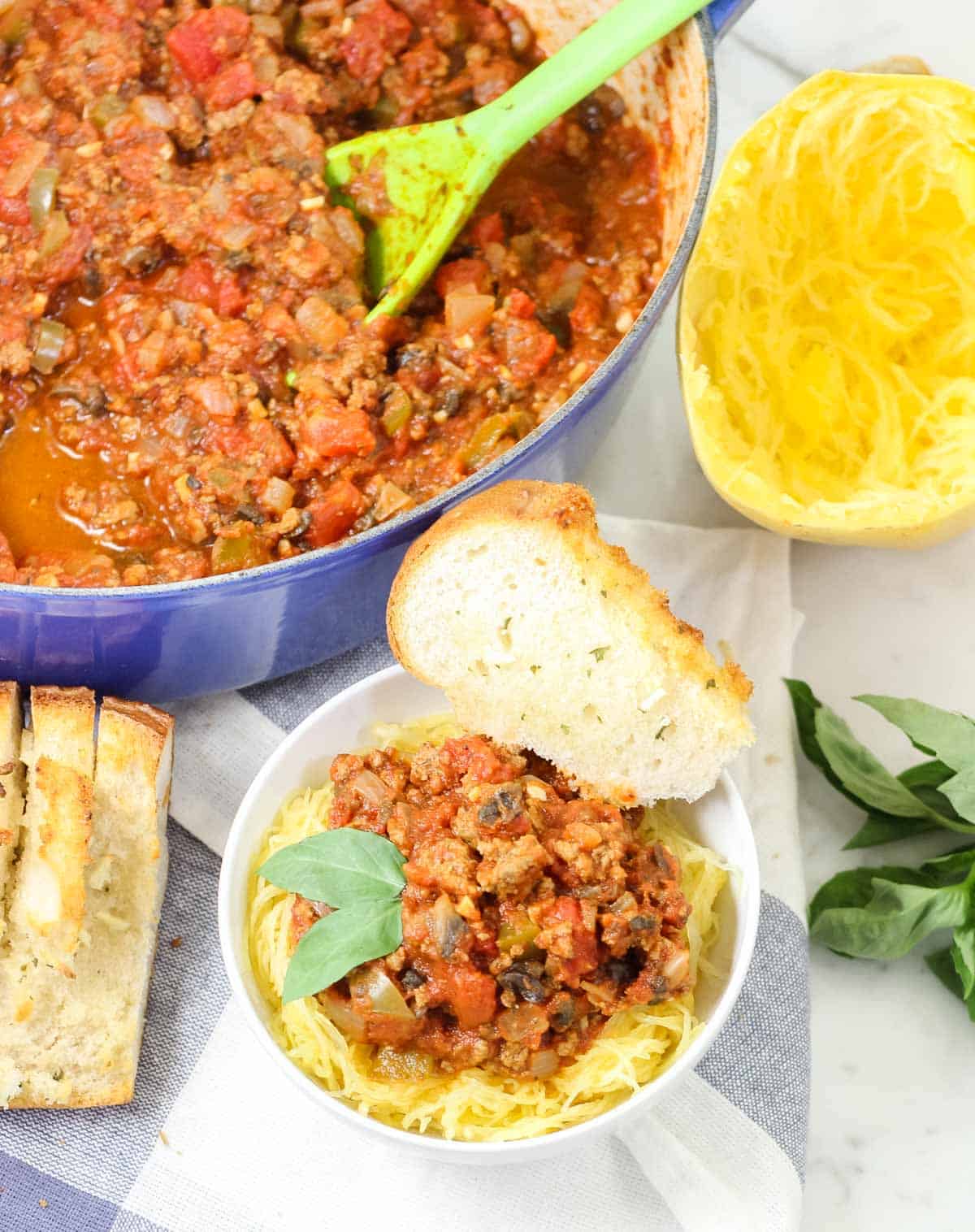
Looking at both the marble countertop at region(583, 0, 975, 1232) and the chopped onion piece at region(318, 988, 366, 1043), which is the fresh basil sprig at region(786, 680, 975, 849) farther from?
the chopped onion piece at region(318, 988, 366, 1043)

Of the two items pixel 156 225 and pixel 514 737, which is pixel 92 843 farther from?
pixel 156 225

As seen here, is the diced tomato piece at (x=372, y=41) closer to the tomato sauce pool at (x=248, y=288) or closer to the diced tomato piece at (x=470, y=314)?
the tomato sauce pool at (x=248, y=288)

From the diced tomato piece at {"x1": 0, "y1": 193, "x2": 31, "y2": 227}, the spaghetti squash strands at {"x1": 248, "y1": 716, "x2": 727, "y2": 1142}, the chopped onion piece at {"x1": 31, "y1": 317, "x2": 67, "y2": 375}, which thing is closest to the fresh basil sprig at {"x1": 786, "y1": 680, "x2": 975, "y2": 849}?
the spaghetti squash strands at {"x1": 248, "y1": 716, "x2": 727, "y2": 1142}

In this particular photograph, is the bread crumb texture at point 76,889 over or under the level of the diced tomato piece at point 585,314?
under

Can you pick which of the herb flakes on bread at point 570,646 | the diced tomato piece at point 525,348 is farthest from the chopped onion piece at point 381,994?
the diced tomato piece at point 525,348

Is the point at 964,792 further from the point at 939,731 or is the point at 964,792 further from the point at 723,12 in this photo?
the point at 723,12

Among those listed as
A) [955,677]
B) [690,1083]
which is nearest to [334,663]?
[690,1083]
